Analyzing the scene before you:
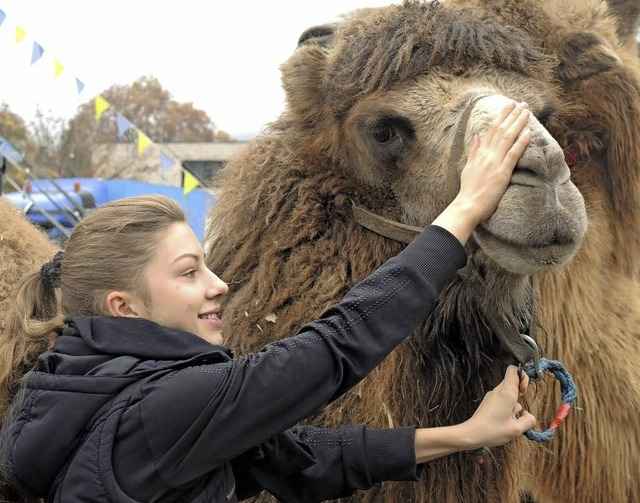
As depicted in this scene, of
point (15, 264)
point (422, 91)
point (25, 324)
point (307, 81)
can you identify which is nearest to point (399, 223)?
point (422, 91)

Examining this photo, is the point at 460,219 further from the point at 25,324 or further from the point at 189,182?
the point at 189,182

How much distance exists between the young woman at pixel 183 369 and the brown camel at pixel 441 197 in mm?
373

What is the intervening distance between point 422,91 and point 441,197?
358 millimetres

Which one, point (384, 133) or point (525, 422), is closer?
point (525, 422)

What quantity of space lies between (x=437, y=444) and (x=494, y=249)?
0.54 meters

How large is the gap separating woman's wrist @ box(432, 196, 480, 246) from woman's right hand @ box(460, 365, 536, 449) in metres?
0.56

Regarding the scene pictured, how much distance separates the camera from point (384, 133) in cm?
277

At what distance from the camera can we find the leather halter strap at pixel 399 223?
95.0 inches

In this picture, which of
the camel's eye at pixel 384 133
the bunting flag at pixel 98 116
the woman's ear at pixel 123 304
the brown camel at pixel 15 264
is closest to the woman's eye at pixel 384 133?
the camel's eye at pixel 384 133

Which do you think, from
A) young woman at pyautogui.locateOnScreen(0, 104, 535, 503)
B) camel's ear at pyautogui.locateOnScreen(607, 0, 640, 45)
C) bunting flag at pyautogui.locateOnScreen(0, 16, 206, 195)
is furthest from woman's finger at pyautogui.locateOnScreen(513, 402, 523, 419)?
bunting flag at pyautogui.locateOnScreen(0, 16, 206, 195)

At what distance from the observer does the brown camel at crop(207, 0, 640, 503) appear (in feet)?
8.42

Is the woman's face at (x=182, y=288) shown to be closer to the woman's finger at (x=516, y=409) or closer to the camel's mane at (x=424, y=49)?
the woman's finger at (x=516, y=409)

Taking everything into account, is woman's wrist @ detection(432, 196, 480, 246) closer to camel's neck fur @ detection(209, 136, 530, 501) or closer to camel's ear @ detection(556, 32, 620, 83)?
camel's neck fur @ detection(209, 136, 530, 501)

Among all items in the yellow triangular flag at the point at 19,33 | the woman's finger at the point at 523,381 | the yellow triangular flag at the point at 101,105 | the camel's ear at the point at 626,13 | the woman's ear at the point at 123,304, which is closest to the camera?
the woman's ear at the point at 123,304
